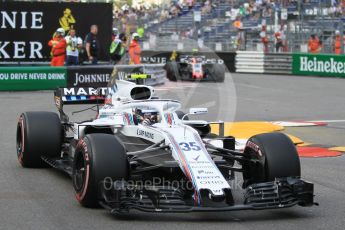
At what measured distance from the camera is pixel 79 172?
7.39 meters

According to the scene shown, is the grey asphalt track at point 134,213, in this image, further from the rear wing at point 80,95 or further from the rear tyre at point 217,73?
the rear tyre at point 217,73

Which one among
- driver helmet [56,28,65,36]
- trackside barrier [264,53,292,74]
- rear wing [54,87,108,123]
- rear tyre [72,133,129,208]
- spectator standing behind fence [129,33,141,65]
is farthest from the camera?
trackside barrier [264,53,292,74]

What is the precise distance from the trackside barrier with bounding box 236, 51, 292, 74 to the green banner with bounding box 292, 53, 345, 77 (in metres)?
0.56

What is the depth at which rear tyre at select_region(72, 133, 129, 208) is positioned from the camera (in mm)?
6883

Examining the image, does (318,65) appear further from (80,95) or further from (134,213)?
(134,213)

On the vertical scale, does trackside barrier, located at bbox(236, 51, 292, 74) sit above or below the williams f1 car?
below

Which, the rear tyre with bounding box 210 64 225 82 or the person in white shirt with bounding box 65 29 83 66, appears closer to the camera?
the person in white shirt with bounding box 65 29 83 66

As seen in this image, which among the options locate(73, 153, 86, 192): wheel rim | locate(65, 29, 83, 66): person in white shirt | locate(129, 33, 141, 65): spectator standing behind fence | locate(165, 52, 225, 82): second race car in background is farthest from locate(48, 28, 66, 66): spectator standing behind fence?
locate(73, 153, 86, 192): wheel rim

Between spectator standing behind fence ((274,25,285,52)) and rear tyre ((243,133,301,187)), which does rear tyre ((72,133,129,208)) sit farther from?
spectator standing behind fence ((274,25,285,52))

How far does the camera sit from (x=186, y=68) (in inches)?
1088

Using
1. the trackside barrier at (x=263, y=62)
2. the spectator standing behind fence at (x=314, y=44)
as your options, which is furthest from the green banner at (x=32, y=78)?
the trackside barrier at (x=263, y=62)

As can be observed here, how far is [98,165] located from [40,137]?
2.43 meters

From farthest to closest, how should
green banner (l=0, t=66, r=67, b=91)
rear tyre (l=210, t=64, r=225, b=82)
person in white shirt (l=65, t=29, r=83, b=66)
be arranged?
rear tyre (l=210, t=64, r=225, b=82) → person in white shirt (l=65, t=29, r=83, b=66) → green banner (l=0, t=66, r=67, b=91)

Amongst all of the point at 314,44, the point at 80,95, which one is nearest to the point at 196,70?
the point at 314,44
